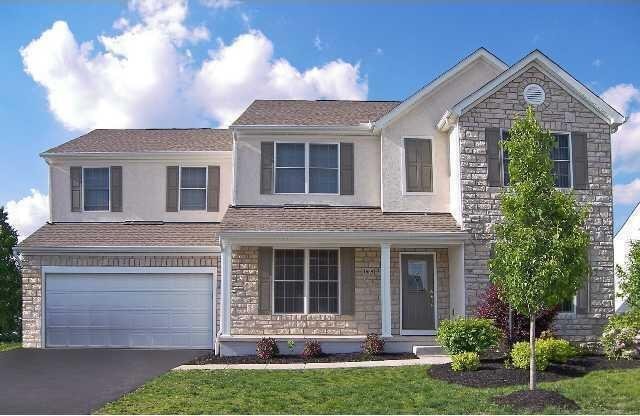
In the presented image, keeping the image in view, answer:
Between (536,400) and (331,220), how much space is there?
26.3 feet

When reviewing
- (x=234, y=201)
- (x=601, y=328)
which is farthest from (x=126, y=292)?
(x=601, y=328)

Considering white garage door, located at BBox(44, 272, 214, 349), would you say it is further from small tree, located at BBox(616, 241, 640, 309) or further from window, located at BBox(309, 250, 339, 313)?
small tree, located at BBox(616, 241, 640, 309)

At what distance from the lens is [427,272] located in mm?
17656

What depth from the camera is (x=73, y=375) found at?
1359cm

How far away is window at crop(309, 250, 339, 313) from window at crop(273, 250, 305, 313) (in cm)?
26

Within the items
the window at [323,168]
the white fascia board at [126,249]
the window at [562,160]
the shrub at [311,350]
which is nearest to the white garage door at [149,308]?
the white fascia board at [126,249]

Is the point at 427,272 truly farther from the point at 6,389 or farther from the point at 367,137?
the point at 6,389

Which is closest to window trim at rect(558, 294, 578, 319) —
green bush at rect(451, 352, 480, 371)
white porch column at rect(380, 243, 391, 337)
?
white porch column at rect(380, 243, 391, 337)

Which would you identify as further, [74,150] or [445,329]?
[74,150]

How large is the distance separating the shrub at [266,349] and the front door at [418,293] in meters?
3.59

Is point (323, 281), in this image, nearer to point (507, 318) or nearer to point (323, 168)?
point (323, 168)

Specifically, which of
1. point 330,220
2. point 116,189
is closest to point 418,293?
point 330,220

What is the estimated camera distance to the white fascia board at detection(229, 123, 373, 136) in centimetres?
1789

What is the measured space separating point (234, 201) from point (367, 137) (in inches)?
156
